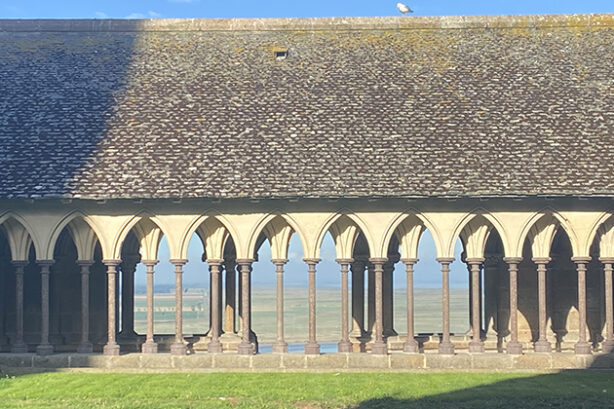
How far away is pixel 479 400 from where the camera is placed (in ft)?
73.2

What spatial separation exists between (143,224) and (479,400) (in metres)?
11.7

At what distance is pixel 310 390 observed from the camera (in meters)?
23.7

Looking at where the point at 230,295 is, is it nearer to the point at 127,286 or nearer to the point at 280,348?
the point at 127,286

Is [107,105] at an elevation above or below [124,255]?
above

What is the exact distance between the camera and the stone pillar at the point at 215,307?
2945cm

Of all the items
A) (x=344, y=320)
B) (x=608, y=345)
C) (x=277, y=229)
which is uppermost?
(x=277, y=229)

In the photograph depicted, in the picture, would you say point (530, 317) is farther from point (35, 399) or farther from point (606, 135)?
point (35, 399)

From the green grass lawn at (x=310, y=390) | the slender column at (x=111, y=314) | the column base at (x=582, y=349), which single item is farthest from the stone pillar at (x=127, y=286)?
the column base at (x=582, y=349)

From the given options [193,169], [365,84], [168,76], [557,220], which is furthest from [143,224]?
[557,220]

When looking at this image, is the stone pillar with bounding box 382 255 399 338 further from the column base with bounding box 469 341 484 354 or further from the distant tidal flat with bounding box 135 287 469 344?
the distant tidal flat with bounding box 135 287 469 344

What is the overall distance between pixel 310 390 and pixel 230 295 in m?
10.5

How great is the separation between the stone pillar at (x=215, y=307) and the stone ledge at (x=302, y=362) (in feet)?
1.44

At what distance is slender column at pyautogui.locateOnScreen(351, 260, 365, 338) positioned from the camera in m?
33.5

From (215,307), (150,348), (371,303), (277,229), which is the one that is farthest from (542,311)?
(150,348)
